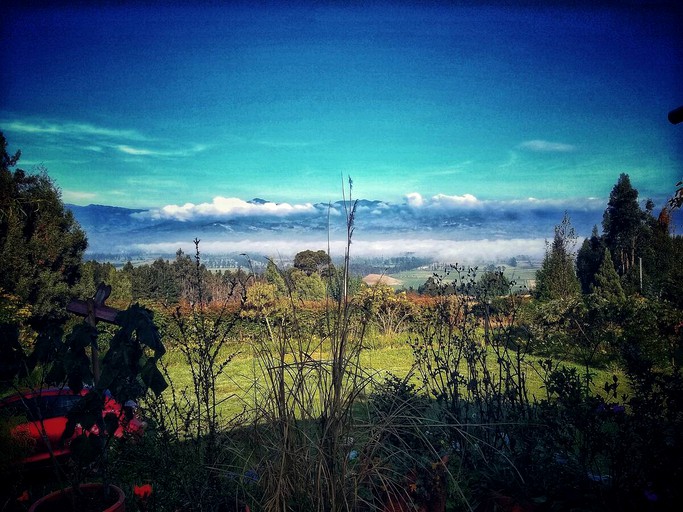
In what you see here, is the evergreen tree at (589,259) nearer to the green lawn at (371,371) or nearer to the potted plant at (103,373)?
the green lawn at (371,371)

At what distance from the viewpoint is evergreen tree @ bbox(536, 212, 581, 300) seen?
362 inches

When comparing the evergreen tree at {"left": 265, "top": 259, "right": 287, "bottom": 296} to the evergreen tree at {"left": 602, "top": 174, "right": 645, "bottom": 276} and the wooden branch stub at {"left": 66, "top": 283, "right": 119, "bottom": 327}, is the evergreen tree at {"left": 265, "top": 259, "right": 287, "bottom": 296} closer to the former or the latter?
the wooden branch stub at {"left": 66, "top": 283, "right": 119, "bottom": 327}

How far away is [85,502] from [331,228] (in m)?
1.70

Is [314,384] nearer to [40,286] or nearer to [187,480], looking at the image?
[187,480]

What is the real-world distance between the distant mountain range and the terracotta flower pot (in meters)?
1.27

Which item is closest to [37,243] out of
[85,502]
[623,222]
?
[85,502]

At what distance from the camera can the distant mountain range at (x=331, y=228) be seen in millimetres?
2182

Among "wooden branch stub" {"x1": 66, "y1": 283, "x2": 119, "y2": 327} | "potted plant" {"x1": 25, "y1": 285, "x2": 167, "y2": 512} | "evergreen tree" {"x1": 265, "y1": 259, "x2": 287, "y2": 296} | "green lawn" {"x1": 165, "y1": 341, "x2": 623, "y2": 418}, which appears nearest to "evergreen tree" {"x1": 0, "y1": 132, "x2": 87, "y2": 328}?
"green lawn" {"x1": 165, "y1": 341, "x2": 623, "y2": 418}

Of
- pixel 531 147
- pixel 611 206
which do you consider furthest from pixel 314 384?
pixel 611 206

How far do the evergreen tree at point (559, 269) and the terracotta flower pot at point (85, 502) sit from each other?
8.86 m

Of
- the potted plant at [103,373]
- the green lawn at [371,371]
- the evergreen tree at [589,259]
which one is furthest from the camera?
the evergreen tree at [589,259]

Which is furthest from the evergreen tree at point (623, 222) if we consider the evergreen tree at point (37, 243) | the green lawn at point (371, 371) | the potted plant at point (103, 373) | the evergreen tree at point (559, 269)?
the evergreen tree at point (37, 243)

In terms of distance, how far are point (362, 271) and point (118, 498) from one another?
1.58m

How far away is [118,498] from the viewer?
2.06 m
